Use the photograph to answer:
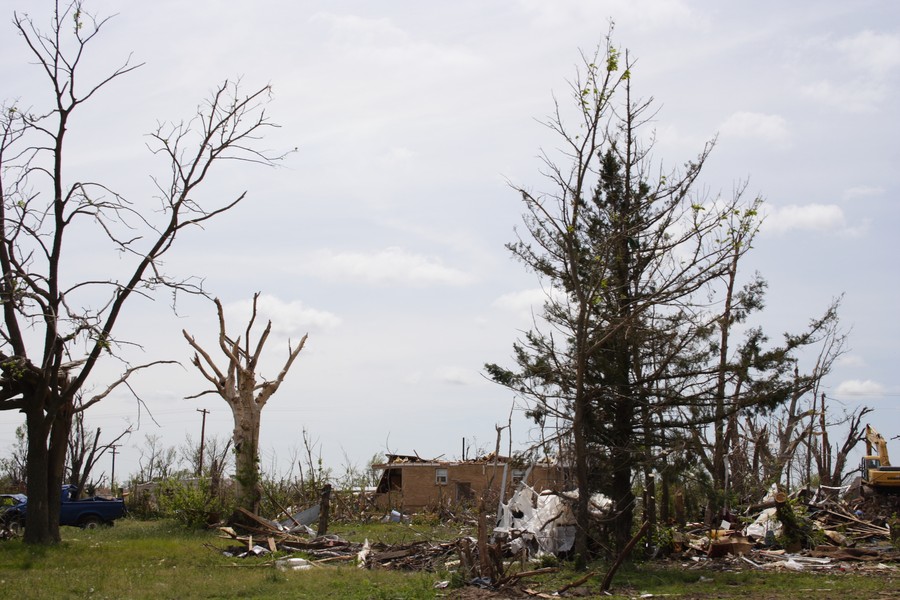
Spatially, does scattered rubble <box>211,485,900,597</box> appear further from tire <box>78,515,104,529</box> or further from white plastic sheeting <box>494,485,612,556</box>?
tire <box>78,515,104,529</box>

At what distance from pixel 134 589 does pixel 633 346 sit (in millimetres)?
10494

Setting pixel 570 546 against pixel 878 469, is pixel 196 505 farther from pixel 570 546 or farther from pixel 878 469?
pixel 878 469

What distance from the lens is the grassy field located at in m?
13.3

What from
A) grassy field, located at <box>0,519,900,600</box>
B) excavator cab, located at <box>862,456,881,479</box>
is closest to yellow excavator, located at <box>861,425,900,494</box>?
excavator cab, located at <box>862,456,881,479</box>

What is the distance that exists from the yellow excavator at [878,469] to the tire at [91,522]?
23.6 metres

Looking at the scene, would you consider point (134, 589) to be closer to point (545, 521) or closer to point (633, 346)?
point (545, 521)

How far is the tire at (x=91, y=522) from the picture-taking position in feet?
93.4

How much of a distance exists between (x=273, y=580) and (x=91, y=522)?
1642cm

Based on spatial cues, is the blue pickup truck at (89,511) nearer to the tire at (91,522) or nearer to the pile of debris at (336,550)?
the tire at (91,522)

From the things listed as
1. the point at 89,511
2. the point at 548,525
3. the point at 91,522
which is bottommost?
the point at 548,525

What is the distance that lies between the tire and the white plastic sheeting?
1588cm

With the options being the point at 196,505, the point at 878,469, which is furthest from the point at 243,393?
the point at 878,469

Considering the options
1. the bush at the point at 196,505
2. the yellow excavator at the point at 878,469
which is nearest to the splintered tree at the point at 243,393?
the bush at the point at 196,505

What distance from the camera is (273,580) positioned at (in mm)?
15008
